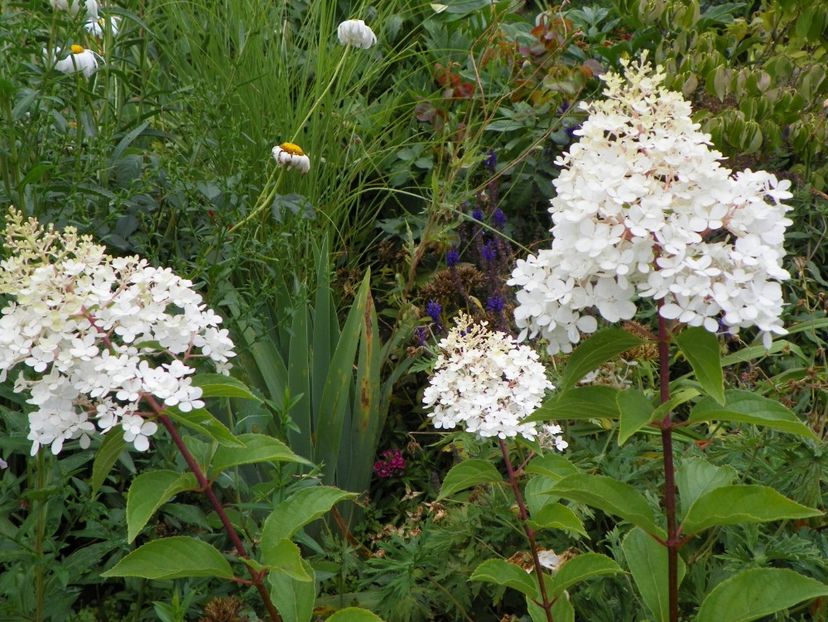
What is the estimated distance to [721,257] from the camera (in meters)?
1.24

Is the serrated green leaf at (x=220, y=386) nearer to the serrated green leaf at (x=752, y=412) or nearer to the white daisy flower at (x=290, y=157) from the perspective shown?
the serrated green leaf at (x=752, y=412)

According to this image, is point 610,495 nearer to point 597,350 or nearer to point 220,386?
point 597,350

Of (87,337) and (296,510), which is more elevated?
(87,337)

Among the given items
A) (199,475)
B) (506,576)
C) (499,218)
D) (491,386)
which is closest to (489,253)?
(499,218)

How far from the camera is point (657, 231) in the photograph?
123cm

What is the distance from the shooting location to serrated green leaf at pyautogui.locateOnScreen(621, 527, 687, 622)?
1.52 metres

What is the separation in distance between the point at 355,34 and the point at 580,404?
81.7 inches

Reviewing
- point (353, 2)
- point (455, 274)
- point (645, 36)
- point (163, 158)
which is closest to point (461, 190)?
point (455, 274)

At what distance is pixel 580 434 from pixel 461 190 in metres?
1.18

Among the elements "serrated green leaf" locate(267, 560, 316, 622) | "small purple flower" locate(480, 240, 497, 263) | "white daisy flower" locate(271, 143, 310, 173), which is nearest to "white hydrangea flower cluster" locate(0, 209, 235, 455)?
"serrated green leaf" locate(267, 560, 316, 622)

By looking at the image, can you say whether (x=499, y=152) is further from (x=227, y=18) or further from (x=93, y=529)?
(x=93, y=529)

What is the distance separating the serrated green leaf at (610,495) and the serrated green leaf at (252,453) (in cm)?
42

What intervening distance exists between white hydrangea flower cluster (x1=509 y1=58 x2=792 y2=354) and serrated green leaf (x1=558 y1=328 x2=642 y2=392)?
0.8 inches

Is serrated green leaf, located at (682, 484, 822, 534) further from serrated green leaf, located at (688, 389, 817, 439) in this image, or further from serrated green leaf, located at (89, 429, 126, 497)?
serrated green leaf, located at (89, 429, 126, 497)
